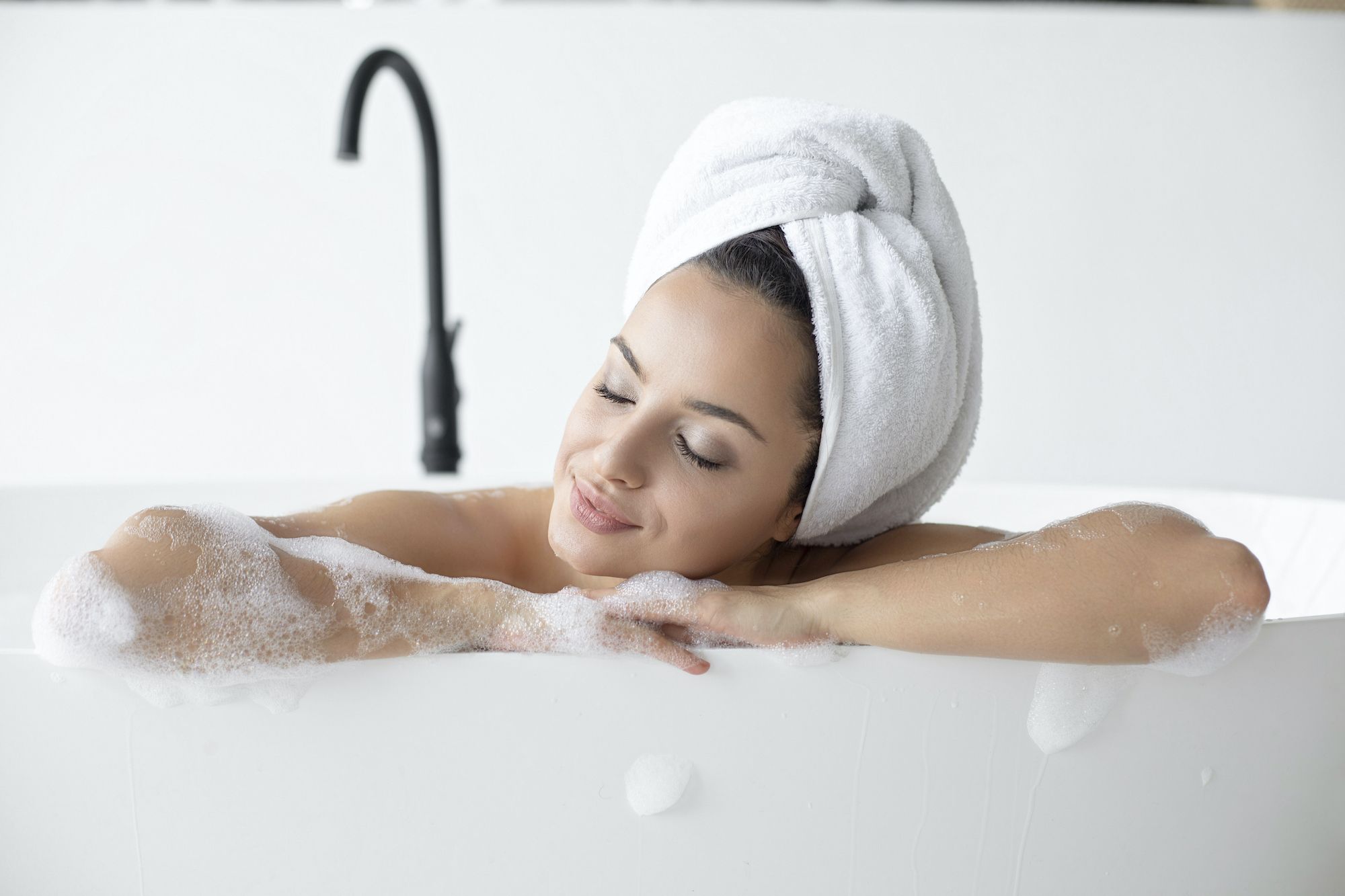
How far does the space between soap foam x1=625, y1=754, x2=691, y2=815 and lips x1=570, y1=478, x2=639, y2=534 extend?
0.78 ft

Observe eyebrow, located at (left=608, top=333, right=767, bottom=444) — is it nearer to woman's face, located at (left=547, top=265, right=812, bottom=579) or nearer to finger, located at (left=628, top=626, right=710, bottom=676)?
woman's face, located at (left=547, top=265, right=812, bottom=579)

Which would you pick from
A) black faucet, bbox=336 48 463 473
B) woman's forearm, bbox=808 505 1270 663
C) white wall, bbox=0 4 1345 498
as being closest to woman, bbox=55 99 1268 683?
woman's forearm, bbox=808 505 1270 663

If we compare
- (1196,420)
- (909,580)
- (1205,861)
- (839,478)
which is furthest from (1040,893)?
(1196,420)

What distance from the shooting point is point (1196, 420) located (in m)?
2.75

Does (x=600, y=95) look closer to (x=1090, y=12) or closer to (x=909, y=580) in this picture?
(x=1090, y=12)

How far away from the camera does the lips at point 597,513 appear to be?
964 mm

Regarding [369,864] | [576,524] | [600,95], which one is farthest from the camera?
[600,95]

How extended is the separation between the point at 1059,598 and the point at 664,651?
0.26 meters

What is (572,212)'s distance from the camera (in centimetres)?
269

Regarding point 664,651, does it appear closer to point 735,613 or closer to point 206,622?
point 735,613

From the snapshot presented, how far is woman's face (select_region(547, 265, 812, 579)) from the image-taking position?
95cm

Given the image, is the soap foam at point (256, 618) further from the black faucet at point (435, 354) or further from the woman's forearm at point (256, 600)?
the black faucet at point (435, 354)

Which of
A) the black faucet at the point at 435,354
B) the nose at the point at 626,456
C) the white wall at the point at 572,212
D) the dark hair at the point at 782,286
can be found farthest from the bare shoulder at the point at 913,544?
the white wall at the point at 572,212

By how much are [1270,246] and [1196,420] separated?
0.42m
